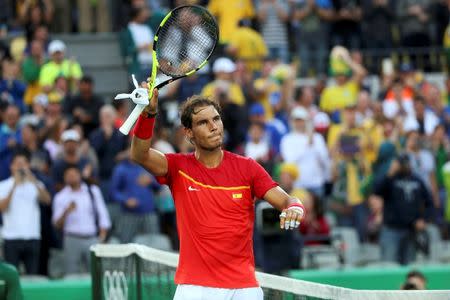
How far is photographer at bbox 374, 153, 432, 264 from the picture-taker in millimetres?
15945

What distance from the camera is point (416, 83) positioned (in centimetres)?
1981

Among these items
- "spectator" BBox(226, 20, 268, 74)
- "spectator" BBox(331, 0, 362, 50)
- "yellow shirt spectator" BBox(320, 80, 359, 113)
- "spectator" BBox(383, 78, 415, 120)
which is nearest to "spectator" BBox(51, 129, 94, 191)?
"spectator" BBox(226, 20, 268, 74)

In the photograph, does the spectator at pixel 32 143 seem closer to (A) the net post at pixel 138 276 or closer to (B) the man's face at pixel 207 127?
(A) the net post at pixel 138 276

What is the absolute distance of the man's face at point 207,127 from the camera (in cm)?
752

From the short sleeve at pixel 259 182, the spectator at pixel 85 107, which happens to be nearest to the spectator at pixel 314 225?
the spectator at pixel 85 107

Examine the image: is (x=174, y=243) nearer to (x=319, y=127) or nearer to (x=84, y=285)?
(x=84, y=285)

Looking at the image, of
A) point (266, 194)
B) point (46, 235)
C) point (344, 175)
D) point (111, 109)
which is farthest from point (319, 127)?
point (266, 194)

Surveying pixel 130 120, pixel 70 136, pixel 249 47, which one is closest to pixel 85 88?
pixel 70 136

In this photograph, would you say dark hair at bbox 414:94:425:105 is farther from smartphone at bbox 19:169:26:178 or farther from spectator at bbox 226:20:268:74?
smartphone at bbox 19:169:26:178

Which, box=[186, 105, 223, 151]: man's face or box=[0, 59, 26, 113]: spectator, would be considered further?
box=[0, 59, 26, 113]: spectator

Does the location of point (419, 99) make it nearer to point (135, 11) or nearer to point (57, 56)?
point (135, 11)

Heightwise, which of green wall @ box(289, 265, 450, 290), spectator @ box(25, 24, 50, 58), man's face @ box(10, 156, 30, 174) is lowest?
green wall @ box(289, 265, 450, 290)

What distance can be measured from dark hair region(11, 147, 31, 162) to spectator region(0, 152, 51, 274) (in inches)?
1.6

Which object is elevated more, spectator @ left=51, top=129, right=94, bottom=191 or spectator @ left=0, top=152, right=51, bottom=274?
spectator @ left=51, top=129, right=94, bottom=191
